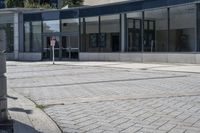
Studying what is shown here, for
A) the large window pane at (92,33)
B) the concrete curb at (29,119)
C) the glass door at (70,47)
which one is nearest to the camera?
the concrete curb at (29,119)

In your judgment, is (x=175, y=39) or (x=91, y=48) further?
(x=91, y=48)

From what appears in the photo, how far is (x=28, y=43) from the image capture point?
4294 cm

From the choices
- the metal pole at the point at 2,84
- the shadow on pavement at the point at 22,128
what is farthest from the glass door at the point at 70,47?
the metal pole at the point at 2,84

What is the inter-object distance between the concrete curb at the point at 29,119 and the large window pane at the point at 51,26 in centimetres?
2927

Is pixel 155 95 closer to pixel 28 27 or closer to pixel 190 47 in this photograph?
pixel 190 47

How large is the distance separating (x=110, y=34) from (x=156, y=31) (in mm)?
5326

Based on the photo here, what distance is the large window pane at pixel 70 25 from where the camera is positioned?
126ft

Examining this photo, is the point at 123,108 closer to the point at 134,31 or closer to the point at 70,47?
the point at 134,31

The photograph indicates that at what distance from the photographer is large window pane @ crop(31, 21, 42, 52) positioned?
137 ft

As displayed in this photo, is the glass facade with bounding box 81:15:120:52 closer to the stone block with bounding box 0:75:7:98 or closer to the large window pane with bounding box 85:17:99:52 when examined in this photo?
the large window pane with bounding box 85:17:99:52

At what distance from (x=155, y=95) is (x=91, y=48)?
2587 centimetres

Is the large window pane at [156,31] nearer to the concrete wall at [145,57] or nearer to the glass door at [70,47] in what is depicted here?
the concrete wall at [145,57]

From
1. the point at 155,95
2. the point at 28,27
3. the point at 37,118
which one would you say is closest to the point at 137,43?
the point at 28,27

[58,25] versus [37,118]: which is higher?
[58,25]
